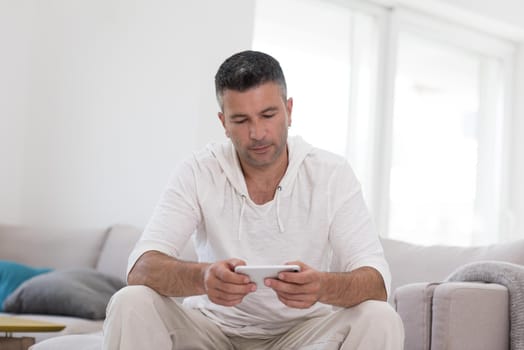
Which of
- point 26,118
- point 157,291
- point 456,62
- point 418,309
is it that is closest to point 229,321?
point 157,291

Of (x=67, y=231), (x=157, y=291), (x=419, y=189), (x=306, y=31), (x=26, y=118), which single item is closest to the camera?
(x=157, y=291)

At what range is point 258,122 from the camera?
2311 millimetres

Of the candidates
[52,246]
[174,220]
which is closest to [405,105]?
[52,246]

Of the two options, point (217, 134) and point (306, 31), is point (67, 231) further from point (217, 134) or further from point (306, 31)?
point (306, 31)

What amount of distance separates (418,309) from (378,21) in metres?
3.39

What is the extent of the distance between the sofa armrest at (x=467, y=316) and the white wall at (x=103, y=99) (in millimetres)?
2344

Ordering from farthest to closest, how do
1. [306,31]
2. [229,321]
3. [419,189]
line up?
[419,189] < [306,31] < [229,321]

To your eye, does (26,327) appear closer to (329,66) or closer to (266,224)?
(266,224)

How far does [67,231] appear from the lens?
4.51 metres

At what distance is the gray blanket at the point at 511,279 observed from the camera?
8.21ft

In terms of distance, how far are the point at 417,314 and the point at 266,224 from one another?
0.54 meters

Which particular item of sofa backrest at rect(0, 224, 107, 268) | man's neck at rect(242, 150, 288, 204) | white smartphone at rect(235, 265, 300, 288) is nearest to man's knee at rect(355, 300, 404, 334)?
white smartphone at rect(235, 265, 300, 288)

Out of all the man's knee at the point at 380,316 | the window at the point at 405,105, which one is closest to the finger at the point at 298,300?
the man's knee at the point at 380,316

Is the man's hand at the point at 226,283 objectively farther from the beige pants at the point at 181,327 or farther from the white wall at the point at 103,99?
the white wall at the point at 103,99
